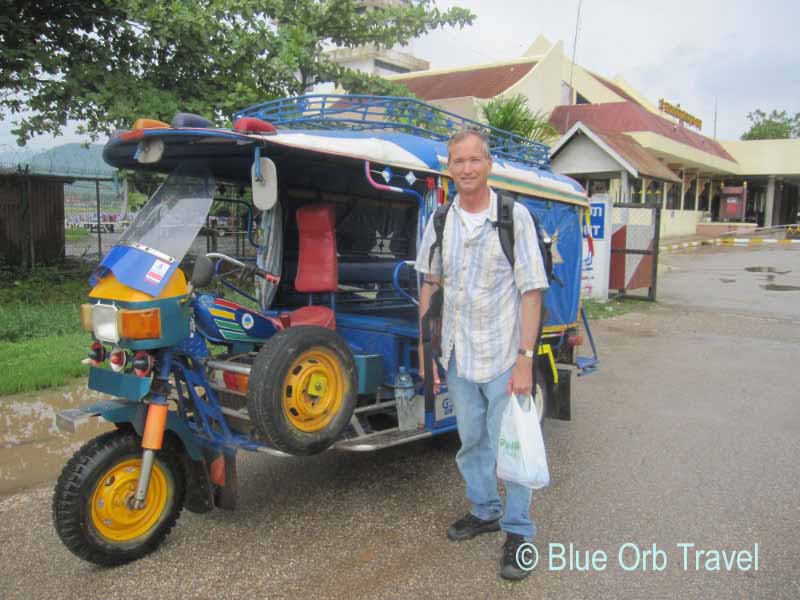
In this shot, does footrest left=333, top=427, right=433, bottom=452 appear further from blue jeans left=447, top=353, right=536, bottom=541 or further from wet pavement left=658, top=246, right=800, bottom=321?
wet pavement left=658, top=246, right=800, bottom=321

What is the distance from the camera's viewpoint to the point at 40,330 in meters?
7.96

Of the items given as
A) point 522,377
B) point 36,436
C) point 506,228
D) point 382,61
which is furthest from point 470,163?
point 382,61

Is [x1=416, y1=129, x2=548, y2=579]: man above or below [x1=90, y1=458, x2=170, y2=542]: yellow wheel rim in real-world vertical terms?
above

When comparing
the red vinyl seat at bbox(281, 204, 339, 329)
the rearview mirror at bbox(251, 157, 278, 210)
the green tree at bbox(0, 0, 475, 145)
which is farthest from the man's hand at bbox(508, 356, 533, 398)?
the green tree at bbox(0, 0, 475, 145)

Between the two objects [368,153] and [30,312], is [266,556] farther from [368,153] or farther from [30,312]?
[30,312]

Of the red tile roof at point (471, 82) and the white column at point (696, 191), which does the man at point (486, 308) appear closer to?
the red tile roof at point (471, 82)

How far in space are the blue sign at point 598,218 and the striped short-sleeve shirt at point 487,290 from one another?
895 cm

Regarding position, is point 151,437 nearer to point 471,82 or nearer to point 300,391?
point 300,391

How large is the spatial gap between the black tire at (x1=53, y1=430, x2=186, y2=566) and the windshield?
956mm

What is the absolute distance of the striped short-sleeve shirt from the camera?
3162 millimetres

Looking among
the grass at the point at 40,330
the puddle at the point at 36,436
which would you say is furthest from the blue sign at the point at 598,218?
the puddle at the point at 36,436

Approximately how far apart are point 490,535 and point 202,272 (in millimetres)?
2045

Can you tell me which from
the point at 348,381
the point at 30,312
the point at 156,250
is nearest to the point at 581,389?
the point at 348,381

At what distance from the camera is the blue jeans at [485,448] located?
327 centimetres
